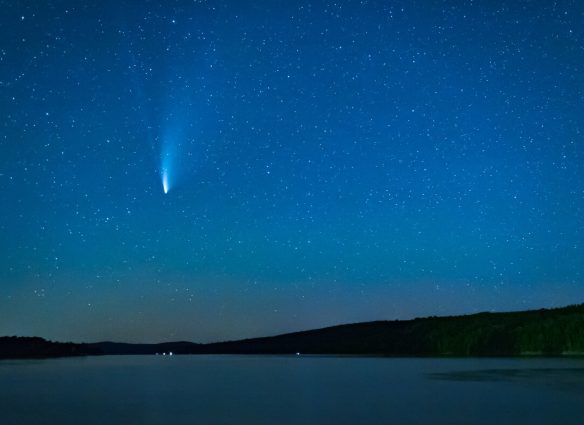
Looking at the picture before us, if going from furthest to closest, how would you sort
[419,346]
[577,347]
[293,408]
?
[419,346] < [577,347] < [293,408]

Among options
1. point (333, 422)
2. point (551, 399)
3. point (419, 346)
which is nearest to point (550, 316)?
point (419, 346)

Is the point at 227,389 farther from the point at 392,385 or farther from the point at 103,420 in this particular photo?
the point at 103,420

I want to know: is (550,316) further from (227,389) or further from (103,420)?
(103,420)

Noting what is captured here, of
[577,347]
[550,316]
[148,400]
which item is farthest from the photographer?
[550,316]

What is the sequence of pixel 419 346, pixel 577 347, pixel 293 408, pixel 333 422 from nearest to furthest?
1. pixel 333 422
2. pixel 293 408
3. pixel 577 347
4. pixel 419 346

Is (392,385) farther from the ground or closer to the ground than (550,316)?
closer to the ground

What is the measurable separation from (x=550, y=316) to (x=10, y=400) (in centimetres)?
15342

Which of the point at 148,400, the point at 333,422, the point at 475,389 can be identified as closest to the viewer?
the point at 333,422

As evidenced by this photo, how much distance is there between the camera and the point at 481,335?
174000mm

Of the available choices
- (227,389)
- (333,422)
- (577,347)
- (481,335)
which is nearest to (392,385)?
(227,389)

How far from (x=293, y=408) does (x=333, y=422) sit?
7.17 m

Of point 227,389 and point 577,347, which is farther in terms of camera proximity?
point 577,347

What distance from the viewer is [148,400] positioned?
4062 cm

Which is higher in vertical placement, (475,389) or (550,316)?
(550,316)
